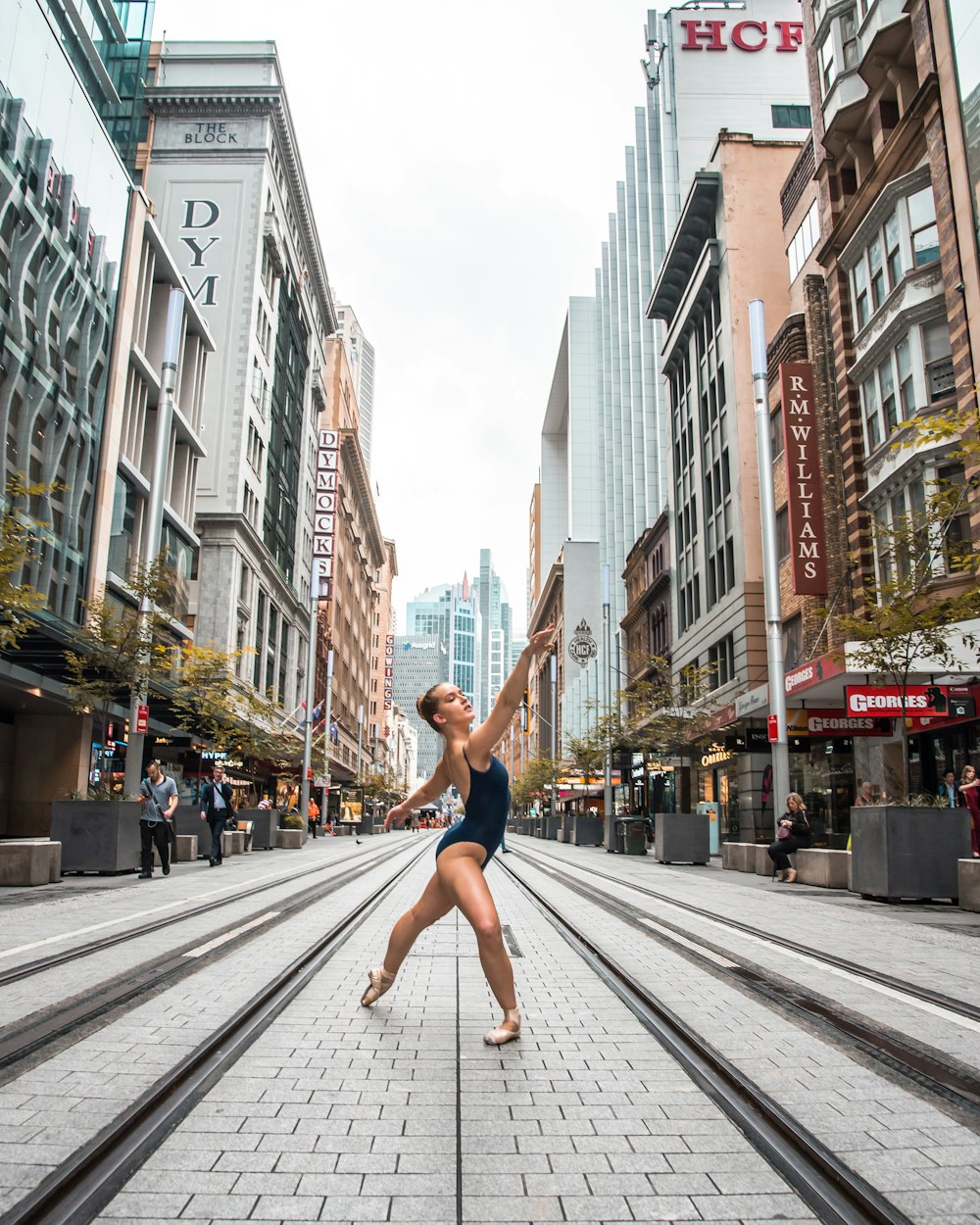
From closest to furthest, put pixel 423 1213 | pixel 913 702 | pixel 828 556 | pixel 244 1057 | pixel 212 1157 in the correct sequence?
1. pixel 423 1213
2. pixel 212 1157
3. pixel 244 1057
4. pixel 913 702
5. pixel 828 556

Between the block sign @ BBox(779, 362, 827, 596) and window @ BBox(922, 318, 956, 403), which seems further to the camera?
the block sign @ BBox(779, 362, 827, 596)

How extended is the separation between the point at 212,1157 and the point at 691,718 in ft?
83.7

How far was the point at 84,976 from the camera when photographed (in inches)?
266

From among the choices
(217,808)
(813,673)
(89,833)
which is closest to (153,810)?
(89,833)

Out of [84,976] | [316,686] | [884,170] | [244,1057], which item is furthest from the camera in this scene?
[316,686]

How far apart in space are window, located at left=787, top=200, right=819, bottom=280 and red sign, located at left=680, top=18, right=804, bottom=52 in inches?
2177

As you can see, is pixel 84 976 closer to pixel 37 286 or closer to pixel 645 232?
pixel 37 286

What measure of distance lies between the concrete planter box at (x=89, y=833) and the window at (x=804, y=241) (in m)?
27.5

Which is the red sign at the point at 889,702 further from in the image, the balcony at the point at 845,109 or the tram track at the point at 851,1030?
the balcony at the point at 845,109

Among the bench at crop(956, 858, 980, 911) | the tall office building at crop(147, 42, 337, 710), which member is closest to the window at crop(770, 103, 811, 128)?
the tall office building at crop(147, 42, 337, 710)

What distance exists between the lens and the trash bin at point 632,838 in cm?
3045

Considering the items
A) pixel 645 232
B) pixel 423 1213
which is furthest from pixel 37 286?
pixel 645 232

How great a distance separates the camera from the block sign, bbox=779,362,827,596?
89.4 feet

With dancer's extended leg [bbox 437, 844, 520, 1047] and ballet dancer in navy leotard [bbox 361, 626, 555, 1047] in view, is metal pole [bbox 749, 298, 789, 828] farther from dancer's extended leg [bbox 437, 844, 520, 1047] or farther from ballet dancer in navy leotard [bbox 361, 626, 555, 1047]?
dancer's extended leg [bbox 437, 844, 520, 1047]
